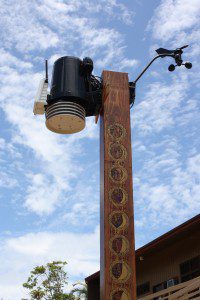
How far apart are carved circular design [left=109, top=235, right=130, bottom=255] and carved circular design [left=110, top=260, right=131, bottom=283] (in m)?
0.15

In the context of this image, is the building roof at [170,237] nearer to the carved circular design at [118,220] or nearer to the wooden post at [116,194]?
the wooden post at [116,194]

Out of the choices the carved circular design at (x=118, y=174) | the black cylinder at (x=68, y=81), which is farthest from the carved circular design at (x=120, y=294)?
the black cylinder at (x=68, y=81)

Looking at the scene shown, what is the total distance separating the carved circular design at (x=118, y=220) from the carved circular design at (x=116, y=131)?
1.26 m

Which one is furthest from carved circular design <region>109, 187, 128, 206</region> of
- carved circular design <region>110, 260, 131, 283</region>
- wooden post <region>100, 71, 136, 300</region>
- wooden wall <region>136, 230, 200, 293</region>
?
wooden wall <region>136, 230, 200, 293</region>

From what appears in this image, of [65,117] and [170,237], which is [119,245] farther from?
[170,237]

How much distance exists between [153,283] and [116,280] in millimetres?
9946

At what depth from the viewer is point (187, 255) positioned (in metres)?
14.1

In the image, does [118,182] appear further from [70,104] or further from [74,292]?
[74,292]

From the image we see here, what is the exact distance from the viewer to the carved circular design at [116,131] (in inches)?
292

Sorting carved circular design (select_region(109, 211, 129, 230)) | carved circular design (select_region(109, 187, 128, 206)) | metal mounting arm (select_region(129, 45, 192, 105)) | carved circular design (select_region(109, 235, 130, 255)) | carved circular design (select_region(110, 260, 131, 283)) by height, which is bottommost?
carved circular design (select_region(110, 260, 131, 283))

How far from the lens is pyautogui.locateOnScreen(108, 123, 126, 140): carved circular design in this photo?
7.41m

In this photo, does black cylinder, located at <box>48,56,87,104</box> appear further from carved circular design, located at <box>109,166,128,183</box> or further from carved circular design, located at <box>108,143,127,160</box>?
carved circular design, located at <box>109,166,128,183</box>

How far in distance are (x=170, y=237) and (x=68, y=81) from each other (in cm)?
724

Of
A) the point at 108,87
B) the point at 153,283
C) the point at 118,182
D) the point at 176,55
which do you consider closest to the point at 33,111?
the point at 108,87
